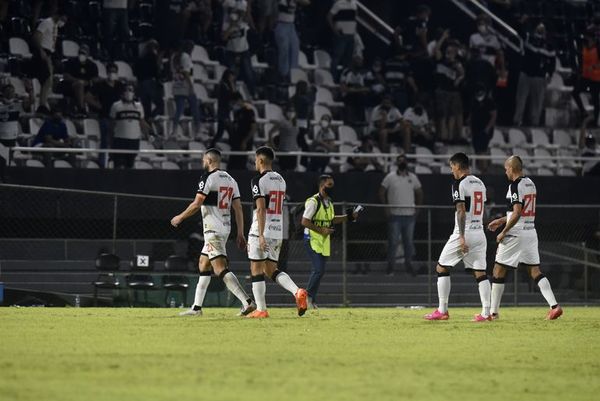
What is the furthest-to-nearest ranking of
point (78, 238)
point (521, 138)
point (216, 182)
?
point (521, 138) → point (78, 238) → point (216, 182)

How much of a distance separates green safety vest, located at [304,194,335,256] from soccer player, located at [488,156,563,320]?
15.4ft

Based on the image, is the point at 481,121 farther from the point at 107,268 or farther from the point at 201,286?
the point at 201,286

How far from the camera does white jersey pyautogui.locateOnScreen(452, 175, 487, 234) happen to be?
18.6 m

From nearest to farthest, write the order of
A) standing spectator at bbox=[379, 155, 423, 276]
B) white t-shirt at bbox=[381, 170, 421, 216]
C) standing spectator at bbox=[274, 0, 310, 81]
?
standing spectator at bbox=[379, 155, 423, 276] → white t-shirt at bbox=[381, 170, 421, 216] → standing spectator at bbox=[274, 0, 310, 81]

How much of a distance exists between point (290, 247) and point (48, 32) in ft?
22.6

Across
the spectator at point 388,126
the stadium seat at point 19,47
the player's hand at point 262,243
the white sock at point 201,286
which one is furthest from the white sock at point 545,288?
the stadium seat at point 19,47

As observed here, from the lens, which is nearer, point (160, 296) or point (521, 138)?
point (160, 296)

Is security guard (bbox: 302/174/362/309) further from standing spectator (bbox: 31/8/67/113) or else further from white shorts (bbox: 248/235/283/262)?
standing spectator (bbox: 31/8/67/113)

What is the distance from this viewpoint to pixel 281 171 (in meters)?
29.0

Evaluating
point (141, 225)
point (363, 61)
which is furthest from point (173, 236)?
point (363, 61)

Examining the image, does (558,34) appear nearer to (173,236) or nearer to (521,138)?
(521,138)

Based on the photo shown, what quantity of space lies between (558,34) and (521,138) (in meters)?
4.57

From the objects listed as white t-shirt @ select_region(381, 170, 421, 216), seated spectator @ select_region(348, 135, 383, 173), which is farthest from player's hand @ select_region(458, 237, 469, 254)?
seated spectator @ select_region(348, 135, 383, 173)

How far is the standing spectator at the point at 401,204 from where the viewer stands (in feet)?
89.3
